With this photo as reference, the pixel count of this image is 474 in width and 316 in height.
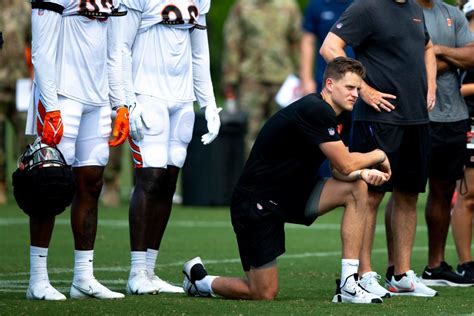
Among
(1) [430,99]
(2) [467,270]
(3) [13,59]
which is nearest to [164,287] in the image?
(1) [430,99]

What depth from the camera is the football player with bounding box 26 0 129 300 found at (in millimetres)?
8352

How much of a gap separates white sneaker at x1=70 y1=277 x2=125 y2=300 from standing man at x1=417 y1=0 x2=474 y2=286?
2.54m

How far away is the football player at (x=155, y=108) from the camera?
9.12 metres

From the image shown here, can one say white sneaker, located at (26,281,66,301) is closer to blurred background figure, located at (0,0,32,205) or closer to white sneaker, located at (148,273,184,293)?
white sneaker, located at (148,273,184,293)

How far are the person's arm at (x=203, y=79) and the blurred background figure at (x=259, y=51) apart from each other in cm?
806

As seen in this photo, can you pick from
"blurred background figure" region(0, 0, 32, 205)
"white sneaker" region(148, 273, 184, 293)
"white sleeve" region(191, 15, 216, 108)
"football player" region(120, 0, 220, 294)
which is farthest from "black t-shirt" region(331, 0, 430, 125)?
"blurred background figure" region(0, 0, 32, 205)

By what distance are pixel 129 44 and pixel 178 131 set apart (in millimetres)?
686

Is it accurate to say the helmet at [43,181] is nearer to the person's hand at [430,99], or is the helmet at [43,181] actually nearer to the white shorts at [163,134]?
the white shorts at [163,134]

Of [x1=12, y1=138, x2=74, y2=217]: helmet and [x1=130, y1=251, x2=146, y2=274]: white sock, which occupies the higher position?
[x1=12, y1=138, x2=74, y2=217]: helmet

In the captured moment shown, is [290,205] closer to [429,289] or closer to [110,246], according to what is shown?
[429,289]

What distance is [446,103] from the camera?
33.1 feet

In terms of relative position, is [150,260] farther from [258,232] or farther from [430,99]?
[430,99]

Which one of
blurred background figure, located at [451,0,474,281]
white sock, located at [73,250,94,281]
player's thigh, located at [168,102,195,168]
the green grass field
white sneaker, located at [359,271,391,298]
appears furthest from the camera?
blurred background figure, located at [451,0,474,281]

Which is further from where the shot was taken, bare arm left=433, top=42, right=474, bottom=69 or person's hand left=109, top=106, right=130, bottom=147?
bare arm left=433, top=42, right=474, bottom=69
